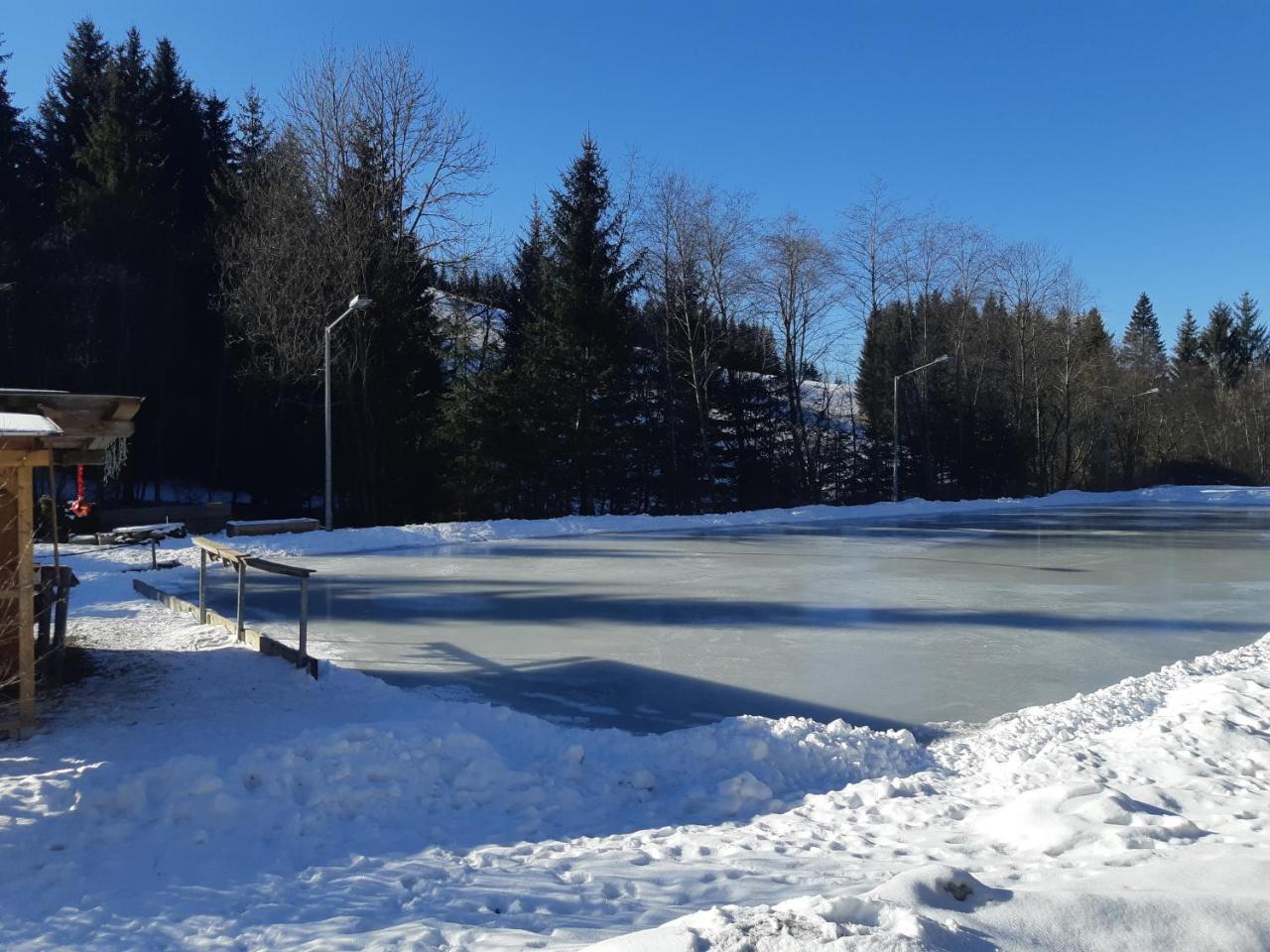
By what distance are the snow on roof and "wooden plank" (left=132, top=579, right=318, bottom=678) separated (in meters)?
3.05

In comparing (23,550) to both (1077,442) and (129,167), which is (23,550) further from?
(1077,442)

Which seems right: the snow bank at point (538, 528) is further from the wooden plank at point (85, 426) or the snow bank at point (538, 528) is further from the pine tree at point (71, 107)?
the pine tree at point (71, 107)

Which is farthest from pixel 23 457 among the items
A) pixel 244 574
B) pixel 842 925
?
pixel 842 925

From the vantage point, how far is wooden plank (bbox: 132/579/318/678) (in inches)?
314

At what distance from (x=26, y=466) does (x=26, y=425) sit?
21.3 inches

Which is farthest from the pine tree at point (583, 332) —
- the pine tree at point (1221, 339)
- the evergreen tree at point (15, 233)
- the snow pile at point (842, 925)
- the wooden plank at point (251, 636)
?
the pine tree at point (1221, 339)

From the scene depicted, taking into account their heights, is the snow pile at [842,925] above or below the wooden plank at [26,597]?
below

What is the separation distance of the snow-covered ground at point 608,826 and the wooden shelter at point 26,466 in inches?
19.6

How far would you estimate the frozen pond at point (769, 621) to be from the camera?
795cm

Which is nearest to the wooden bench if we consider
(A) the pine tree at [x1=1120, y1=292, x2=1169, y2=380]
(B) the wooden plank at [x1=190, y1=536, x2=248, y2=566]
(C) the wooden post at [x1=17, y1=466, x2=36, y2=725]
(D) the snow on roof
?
(B) the wooden plank at [x1=190, y1=536, x2=248, y2=566]

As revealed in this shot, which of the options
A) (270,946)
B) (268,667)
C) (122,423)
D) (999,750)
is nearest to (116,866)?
(270,946)

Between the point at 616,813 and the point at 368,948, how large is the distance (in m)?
2.04

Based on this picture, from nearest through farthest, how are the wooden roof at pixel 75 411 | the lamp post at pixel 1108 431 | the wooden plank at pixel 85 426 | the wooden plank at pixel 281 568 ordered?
the wooden roof at pixel 75 411 < the wooden plank at pixel 85 426 < the wooden plank at pixel 281 568 < the lamp post at pixel 1108 431

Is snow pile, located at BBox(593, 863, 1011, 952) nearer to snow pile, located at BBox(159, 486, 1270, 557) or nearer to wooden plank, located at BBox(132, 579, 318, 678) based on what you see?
wooden plank, located at BBox(132, 579, 318, 678)
